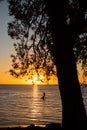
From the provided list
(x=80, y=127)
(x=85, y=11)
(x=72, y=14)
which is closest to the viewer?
(x=80, y=127)

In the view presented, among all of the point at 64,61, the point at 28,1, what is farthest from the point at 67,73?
the point at 28,1

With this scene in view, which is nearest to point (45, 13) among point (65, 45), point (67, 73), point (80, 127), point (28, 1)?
point (28, 1)

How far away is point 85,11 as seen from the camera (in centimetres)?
1382

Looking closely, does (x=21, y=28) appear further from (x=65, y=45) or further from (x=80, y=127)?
(x=80, y=127)

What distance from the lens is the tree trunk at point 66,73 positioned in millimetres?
12758

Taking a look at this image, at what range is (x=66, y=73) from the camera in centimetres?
1296

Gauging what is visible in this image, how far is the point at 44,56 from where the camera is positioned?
1568 centimetres

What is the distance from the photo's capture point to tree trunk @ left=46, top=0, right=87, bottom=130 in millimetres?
12758

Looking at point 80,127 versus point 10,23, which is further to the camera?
point 10,23

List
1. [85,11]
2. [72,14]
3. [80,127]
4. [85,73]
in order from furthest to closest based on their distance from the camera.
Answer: [85,73] < [72,14] < [85,11] < [80,127]

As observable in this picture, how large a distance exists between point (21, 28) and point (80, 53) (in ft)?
8.79

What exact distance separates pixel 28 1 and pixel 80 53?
10.1 ft

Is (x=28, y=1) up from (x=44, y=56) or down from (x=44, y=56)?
up

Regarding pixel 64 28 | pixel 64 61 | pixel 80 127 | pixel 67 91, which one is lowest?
pixel 80 127
